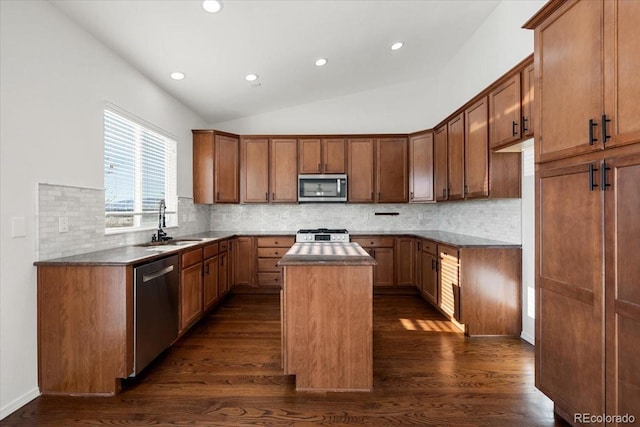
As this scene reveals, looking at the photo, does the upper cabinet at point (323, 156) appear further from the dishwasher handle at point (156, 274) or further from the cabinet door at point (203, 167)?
the dishwasher handle at point (156, 274)

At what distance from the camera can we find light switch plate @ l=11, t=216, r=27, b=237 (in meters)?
1.83

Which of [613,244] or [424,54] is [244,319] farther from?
[424,54]

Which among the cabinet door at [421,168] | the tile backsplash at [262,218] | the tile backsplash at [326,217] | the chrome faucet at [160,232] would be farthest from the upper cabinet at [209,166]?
the cabinet door at [421,168]

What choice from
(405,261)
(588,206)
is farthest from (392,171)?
(588,206)

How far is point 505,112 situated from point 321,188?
8.57 ft

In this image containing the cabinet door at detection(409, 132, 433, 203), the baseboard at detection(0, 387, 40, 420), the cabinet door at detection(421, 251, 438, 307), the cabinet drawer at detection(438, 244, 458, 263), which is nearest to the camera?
the baseboard at detection(0, 387, 40, 420)

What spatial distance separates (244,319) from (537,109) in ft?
10.8

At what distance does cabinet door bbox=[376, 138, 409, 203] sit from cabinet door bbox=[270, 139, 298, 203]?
1.31 meters

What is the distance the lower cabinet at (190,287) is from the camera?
9.31 ft

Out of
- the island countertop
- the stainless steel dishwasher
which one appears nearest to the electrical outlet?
the stainless steel dishwasher

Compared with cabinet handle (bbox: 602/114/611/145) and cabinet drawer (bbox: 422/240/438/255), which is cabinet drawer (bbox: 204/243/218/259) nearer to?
cabinet drawer (bbox: 422/240/438/255)

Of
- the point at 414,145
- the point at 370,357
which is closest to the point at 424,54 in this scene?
the point at 414,145

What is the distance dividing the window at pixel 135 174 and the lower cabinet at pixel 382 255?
267 centimetres

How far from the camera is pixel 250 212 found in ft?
16.4
